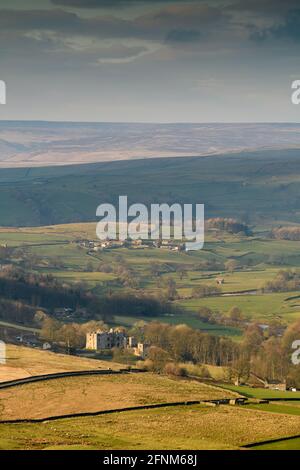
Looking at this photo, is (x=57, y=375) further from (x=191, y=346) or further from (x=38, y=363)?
(x=191, y=346)

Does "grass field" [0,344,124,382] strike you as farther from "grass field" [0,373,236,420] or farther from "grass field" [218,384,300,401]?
"grass field" [218,384,300,401]

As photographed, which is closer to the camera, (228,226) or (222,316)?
(222,316)

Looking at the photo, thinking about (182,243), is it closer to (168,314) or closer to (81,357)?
(168,314)

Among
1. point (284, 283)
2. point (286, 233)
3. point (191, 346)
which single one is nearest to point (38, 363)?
point (191, 346)

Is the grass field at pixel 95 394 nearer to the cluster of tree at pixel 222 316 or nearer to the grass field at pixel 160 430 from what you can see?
the grass field at pixel 160 430

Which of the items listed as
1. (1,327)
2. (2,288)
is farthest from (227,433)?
(2,288)

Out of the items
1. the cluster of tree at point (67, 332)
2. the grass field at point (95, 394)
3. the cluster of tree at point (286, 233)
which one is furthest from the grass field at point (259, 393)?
the cluster of tree at point (286, 233)
